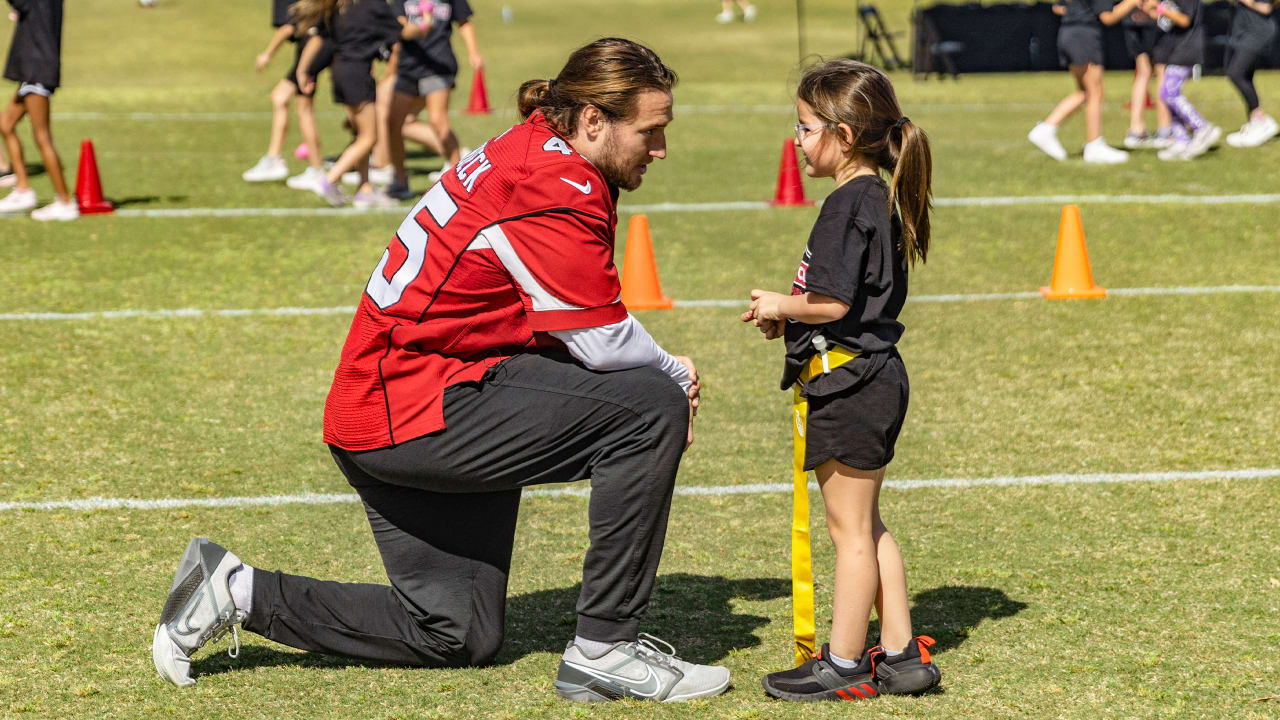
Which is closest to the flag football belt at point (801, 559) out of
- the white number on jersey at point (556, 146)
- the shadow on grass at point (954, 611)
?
the shadow on grass at point (954, 611)

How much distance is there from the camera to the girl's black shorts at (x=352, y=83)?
11461mm

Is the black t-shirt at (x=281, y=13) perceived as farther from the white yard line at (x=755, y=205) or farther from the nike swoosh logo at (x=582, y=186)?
the nike swoosh logo at (x=582, y=186)

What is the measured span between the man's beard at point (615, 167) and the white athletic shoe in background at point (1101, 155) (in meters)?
10.3

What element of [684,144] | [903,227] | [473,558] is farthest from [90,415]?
[684,144]

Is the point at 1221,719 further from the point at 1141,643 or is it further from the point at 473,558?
the point at 473,558

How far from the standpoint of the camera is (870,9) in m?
24.4

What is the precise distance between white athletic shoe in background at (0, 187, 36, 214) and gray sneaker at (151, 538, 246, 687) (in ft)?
27.2

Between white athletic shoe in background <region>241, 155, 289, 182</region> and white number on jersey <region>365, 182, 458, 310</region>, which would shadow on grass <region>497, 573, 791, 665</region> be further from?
white athletic shoe in background <region>241, 155, 289, 182</region>

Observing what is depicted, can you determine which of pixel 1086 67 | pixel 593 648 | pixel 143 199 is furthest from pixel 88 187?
pixel 593 648

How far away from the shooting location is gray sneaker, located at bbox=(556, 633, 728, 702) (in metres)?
3.75

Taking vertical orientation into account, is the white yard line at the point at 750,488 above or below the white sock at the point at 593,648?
below

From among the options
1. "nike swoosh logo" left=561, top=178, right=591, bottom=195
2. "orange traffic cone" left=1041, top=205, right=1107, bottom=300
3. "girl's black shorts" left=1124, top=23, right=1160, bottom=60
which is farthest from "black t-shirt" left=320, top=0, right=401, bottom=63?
"nike swoosh logo" left=561, top=178, right=591, bottom=195

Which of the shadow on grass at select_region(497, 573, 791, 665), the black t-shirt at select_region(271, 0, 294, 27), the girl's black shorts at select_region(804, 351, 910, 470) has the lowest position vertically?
the shadow on grass at select_region(497, 573, 791, 665)

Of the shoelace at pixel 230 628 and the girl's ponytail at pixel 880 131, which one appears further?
the shoelace at pixel 230 628
